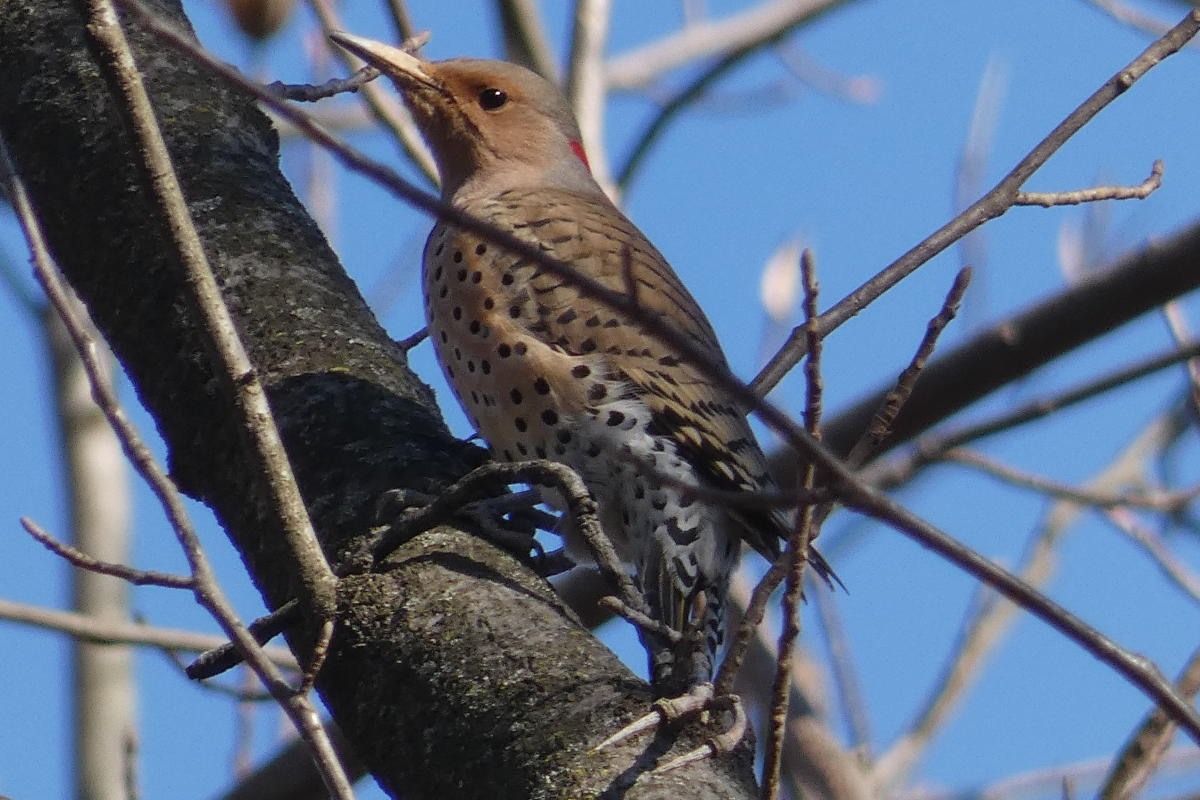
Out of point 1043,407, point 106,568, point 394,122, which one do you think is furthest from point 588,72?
point 106,568

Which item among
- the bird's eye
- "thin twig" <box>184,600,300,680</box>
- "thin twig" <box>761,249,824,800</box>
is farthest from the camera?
the bird's eye

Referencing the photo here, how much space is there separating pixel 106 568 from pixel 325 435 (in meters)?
0.72

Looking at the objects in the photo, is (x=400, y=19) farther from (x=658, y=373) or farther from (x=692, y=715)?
(x=692, y=715)

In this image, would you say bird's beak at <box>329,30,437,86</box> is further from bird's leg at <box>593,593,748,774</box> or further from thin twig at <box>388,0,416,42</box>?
bird's leg at <box>593,593,748,774</box>

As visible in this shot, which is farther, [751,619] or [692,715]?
[692,715]

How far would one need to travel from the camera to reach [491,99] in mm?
5578

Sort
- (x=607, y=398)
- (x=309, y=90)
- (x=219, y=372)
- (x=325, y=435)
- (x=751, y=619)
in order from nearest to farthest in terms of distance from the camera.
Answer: (x=751, y=619), (x=219, y=372), (x=325, y=435), (x=309, y=90), (x=607, y=398)

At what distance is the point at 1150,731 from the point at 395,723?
138 cm

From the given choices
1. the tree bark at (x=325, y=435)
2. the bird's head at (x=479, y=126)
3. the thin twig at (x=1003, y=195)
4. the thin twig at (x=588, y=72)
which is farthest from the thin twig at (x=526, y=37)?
the thin twig at (x=1003, y=195)

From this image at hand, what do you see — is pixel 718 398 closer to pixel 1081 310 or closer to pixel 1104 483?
pixel 1081 310

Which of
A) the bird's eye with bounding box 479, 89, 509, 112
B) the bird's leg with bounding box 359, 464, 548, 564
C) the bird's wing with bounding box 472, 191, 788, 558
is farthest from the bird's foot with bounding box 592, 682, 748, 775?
the bird's eye with bounding box 479, 89, 509, 112

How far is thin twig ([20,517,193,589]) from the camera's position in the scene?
7.55 feet

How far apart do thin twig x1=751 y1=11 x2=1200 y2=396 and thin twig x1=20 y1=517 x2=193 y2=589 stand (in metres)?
1.26

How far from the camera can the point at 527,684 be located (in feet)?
8.06
